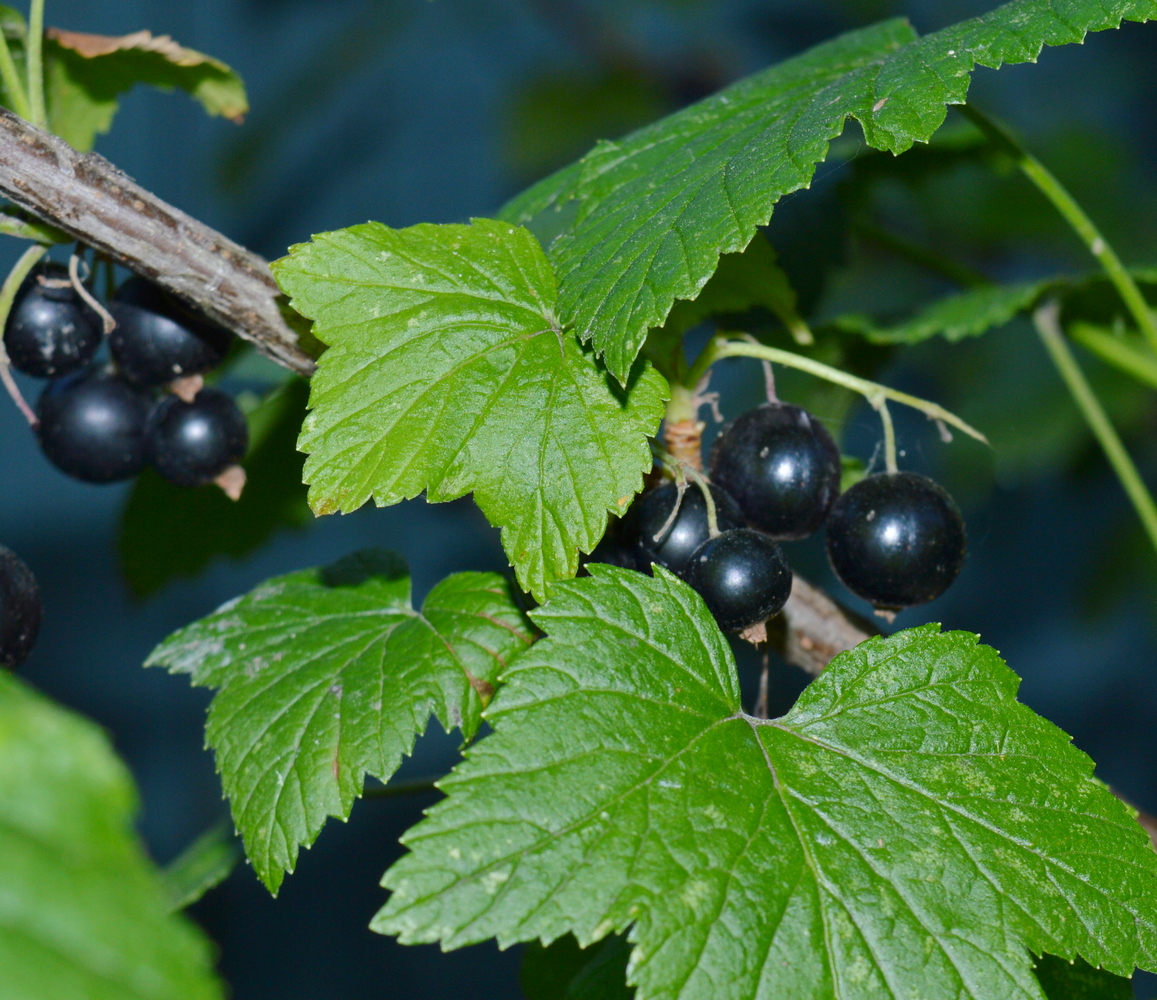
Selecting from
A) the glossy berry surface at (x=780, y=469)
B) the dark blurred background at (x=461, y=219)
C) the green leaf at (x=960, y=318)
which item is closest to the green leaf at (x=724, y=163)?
the glossy berry surface at (x=780, y=469)

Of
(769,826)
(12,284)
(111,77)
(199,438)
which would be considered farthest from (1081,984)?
(111,77)

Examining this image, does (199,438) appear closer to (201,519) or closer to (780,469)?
(201,519)

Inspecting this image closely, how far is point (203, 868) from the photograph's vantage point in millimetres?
822

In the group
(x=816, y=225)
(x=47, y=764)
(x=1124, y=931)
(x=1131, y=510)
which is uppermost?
(x=1131, y=510)

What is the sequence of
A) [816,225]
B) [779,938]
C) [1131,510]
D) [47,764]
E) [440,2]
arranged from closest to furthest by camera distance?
[47,764] → [779,938] → [816,225] → [1131,510] → [440,2]

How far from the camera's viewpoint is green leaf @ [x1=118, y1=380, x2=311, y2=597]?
81 cm

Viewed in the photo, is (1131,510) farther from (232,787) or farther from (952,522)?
(232,787)

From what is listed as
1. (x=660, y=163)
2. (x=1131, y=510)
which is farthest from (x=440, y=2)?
(x=660, y=163)

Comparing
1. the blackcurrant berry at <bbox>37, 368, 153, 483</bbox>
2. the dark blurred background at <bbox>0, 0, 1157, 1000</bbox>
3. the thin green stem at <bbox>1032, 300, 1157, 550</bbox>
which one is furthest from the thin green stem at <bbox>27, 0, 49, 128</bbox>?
the dark blurred background at <bbox>0, 0, 1157, 1000</bbox>

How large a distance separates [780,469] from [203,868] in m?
0.55

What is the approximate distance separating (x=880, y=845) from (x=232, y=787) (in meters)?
0.31

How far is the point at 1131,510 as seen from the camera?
200 centimetres

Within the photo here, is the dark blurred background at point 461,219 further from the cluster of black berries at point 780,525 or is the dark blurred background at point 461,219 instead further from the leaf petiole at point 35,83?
the leaf petiole at point 35,83

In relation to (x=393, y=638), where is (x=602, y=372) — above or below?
above
